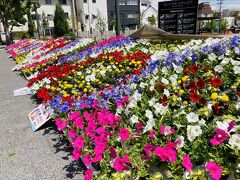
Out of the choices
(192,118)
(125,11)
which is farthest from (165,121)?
(125,11)

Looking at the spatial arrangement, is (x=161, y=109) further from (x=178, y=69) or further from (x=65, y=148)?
(x=65, y=148)

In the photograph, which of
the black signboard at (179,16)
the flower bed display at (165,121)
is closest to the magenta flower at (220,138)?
the flower bed display at (165,121)

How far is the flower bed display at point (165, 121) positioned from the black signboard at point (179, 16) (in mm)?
8061

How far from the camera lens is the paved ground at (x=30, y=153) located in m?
3.62

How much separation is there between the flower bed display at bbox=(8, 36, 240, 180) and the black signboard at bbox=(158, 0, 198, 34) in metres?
8.06

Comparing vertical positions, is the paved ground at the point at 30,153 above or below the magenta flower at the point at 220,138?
below

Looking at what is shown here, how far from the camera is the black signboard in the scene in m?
12.9

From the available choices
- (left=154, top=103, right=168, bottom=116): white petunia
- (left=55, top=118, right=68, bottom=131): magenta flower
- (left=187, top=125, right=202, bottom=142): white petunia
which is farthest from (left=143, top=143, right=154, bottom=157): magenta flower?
(left=55, top=118, right=68, bottom=131): magenta flower

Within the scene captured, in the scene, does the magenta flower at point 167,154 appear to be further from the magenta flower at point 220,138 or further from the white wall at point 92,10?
the white wall at point 92,10

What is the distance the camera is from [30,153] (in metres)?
4.25

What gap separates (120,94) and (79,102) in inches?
29.3

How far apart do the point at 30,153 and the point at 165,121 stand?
2356mm

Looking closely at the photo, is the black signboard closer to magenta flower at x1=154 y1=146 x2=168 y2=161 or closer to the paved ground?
the paved ground

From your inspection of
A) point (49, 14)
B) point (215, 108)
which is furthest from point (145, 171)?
point (49, 14)
